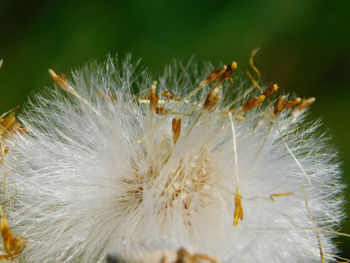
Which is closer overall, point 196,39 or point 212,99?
point 212,99

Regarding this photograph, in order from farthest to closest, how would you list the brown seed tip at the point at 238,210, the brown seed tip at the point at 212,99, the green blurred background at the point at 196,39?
the green blurred background at the point at 196,39, the brown seed tip at the point at 212,99, the brown seed tip at the point at 238,210

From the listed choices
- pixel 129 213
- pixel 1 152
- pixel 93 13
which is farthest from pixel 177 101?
pixel 93 13

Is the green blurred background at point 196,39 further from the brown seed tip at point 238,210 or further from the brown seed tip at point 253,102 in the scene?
the brown seed tip at point 238,210

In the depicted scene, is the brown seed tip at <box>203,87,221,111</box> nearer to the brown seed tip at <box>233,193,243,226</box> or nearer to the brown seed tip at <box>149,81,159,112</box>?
the brown seed tip at <box>149,81,159,112</box>

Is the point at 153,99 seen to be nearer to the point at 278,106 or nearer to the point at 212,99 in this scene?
the point at 212,99

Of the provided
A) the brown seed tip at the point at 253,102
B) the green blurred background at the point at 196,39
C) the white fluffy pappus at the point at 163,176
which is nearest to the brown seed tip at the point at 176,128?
the white fluffy pappus at the point at 163,176

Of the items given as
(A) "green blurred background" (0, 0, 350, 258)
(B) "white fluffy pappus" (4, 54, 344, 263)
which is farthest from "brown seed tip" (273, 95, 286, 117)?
(A) "green blurred background" (0, 0, 350, 258)

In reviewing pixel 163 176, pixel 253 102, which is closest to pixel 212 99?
pixel 253 102
